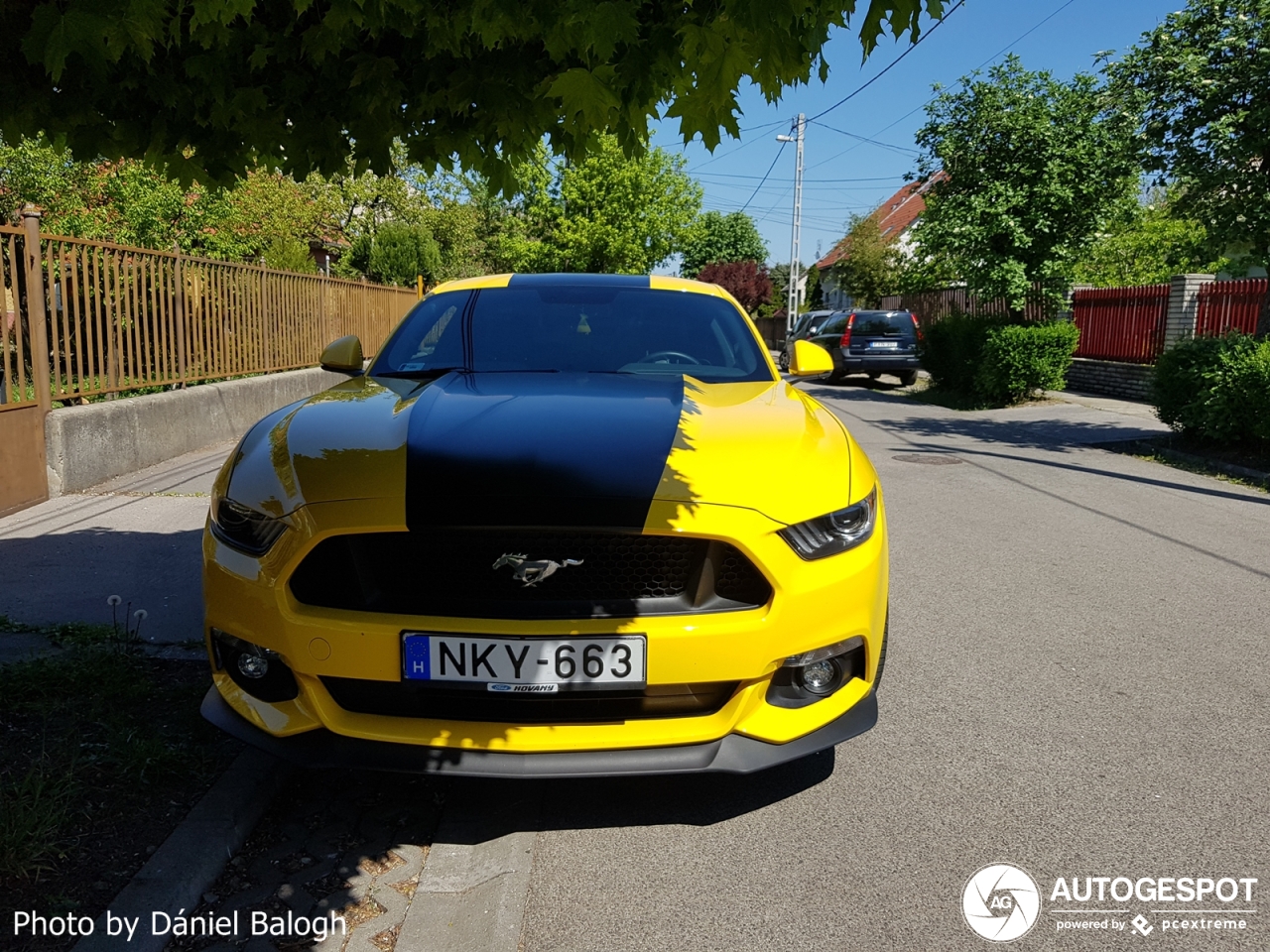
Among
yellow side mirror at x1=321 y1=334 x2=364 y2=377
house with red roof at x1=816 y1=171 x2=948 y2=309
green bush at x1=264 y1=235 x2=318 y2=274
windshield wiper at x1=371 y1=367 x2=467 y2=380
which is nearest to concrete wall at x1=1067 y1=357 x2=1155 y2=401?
green bush at x1=264 y1=235 x2=318 y2=274

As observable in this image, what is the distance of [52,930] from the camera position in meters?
2.23

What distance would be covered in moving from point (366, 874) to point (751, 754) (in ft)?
3.38

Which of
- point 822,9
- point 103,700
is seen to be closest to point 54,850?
point 103,700

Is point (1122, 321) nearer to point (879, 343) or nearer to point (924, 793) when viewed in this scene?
point (879, 343)

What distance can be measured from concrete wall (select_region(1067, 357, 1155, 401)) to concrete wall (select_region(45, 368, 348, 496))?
45.6 ft

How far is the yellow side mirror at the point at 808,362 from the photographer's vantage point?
14.9 feet

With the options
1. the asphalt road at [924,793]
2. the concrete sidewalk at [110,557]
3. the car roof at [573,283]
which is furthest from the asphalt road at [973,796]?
the concrete sidewalk at [110,557]

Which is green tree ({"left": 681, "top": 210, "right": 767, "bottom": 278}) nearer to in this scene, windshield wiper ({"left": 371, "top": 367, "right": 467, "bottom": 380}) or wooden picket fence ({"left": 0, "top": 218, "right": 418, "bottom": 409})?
wooden picket fence ({"left": 0, "top": 218, "right": 418, "bottom": 409})

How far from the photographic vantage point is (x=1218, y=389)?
10289 mm

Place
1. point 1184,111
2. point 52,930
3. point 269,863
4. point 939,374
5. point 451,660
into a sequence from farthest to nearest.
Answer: point 939,374 → point 1184,111 → point 269,863 → point 451,660 → point 52,930

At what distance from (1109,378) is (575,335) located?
17403 millimetres

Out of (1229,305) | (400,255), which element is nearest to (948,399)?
(1229,305)

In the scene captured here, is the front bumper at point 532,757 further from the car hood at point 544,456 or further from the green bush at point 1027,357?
the green bush at point 1027,357

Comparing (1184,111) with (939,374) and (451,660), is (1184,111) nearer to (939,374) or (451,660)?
(939,374)
